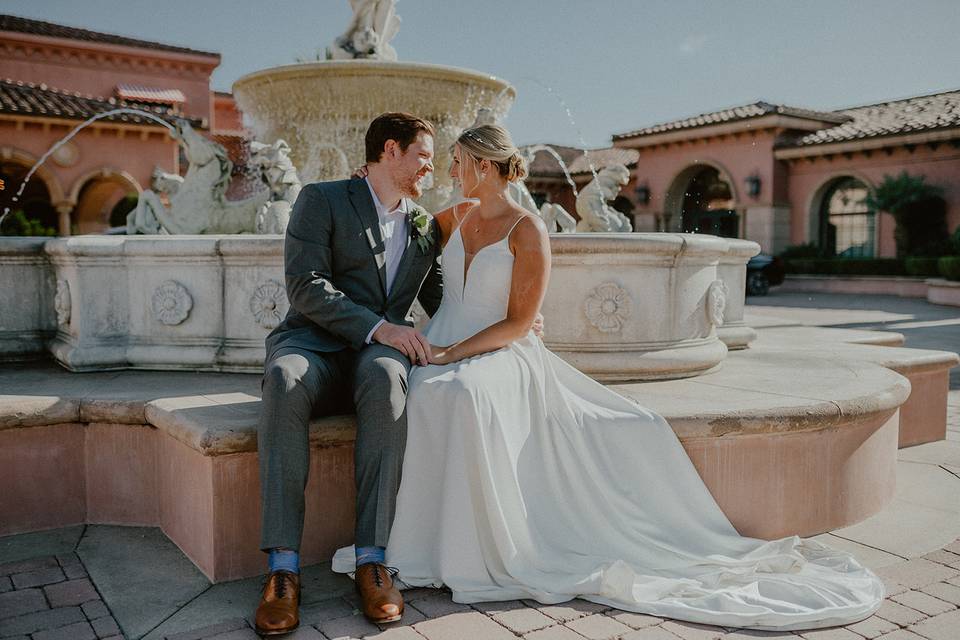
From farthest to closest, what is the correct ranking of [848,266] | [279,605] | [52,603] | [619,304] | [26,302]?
1. [848,266]
2. [26,302]
3. [619,304]
4. [52,603]
5. [279,605]

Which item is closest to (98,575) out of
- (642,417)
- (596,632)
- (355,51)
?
(596,632)

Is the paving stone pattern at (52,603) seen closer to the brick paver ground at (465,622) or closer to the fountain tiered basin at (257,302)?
the brick paver ground at (465,622)

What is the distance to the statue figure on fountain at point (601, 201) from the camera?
707 centimetres

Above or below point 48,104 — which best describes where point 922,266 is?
below

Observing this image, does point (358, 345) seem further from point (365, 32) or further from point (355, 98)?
point (365, 32)

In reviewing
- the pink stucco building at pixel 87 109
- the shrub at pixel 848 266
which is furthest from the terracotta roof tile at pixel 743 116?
the pink stucco building at pixel 87 109

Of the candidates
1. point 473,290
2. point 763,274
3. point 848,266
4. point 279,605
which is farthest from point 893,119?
point 279,605

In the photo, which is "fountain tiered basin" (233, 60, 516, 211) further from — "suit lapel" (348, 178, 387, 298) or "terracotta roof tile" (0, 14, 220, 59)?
"terracotta roof tile" (0, 14, 220, 59)

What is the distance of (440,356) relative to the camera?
324cm

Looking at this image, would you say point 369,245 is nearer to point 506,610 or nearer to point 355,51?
point 506,610

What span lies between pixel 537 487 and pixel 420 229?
1.15m

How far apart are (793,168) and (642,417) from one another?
2678 centimetres

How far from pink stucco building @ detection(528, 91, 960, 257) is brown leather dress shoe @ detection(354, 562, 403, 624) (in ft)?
82.0

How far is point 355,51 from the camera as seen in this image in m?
8.04
